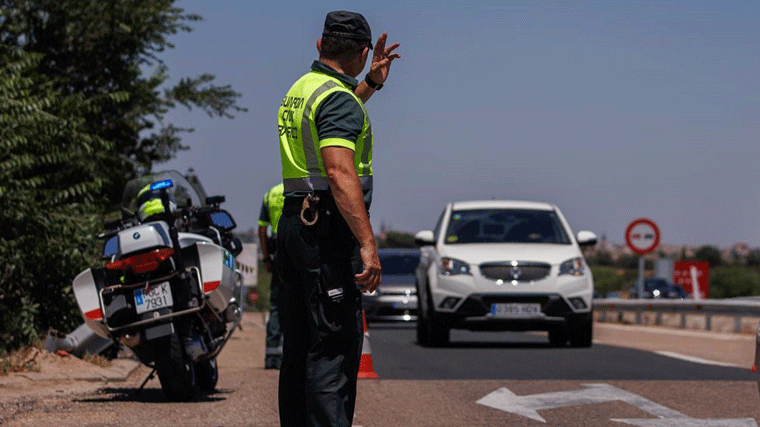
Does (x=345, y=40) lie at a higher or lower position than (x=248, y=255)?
higher

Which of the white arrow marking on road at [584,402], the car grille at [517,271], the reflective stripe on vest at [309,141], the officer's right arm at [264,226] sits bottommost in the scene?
the white arrow marking on road at [584,402]

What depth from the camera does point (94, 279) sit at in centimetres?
1006

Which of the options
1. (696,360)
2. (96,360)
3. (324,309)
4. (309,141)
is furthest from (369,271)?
(696,360)

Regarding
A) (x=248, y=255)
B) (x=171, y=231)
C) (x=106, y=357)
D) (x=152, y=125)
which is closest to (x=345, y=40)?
(x=171, y=231)

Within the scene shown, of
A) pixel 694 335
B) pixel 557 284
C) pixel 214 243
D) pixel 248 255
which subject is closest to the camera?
pixel 214 243

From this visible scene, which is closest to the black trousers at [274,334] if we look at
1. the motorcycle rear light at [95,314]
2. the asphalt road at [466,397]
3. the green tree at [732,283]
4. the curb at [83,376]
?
the asphalt road at [466,397]

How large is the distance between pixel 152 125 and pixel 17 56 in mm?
5503

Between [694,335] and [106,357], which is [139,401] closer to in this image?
[106,357]

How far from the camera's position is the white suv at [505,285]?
17703 millimetres

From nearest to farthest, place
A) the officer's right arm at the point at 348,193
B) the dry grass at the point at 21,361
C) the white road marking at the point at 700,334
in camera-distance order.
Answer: the officer's right arm at the point at 348,193
the dry grass at the point at 21,361
the white road marking at the point at 700,334

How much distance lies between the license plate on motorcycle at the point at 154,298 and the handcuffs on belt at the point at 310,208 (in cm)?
373

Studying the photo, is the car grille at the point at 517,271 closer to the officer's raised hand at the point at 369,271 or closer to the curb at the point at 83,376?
the curb at the point at 83,376

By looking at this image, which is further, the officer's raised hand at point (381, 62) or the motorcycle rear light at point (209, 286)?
the motorcycle rear light at point (209, 286)

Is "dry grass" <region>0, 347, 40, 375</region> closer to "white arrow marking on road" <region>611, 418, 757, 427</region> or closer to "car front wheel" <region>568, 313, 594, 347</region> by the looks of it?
"white arrow marking on road" <region>611, 418, 757, 427</region>
